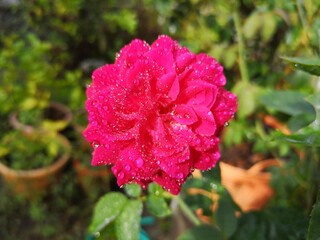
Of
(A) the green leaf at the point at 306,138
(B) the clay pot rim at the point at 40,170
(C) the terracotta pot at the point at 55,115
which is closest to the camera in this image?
(A) the green leaf at the point at 306,138

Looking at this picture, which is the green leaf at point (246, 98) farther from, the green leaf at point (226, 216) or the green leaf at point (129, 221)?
the green leaf at point (129, 221)

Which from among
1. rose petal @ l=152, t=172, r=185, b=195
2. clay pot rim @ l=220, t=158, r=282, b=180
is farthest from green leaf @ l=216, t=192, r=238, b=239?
clay pot rim @ l=220, t=158, r=282, b=180

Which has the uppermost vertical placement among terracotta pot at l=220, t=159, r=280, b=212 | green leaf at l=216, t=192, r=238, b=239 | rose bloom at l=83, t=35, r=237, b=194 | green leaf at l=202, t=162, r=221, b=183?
rose bloom at l=83, t=35, r=237, b=194

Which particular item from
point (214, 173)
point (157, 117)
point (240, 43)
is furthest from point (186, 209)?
point (240, 43)

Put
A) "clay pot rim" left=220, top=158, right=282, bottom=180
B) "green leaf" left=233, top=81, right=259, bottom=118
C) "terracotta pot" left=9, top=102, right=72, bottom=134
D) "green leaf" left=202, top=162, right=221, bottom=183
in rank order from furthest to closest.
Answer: "terracotta pot" left=9, top=102, right=72, bottom=134 → "clay pot rim" left=220, top=158, right=282, bottom=180 → "green leaf" left=233, top=81, right=259, bottom=118 → "green leaf" left=202, top=162, right=221, bottom=183

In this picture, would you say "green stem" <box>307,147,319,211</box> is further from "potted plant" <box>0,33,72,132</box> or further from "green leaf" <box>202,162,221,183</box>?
"potted plant" <box>0,33,72,132</box>

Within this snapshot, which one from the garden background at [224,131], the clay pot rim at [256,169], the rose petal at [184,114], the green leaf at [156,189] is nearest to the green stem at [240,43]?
the garden background at [224,131]

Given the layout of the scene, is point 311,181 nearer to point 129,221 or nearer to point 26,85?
point 129,221
